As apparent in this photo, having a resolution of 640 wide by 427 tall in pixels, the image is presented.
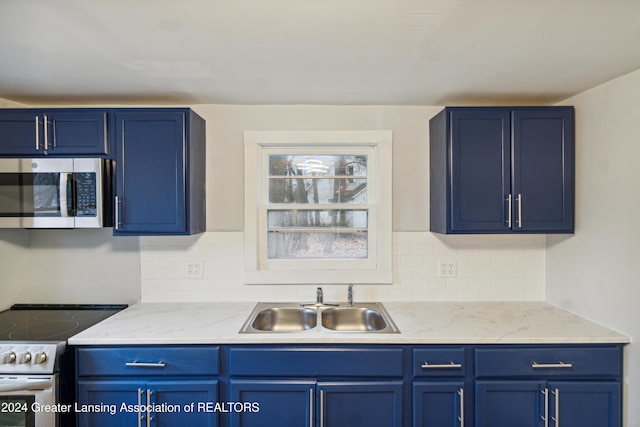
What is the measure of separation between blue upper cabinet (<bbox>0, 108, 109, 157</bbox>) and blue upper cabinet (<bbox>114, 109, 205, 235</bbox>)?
115mm

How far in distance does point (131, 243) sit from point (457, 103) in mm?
2407

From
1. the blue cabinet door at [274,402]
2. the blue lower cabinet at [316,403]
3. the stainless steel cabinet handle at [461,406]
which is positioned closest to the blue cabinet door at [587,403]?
the stainless steel cabinet handle at [461,406]

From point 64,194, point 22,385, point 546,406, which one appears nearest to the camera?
point 22,385

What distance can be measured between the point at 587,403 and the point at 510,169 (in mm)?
1296

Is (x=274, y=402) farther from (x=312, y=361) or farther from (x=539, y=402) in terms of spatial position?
(x=539, y=402)

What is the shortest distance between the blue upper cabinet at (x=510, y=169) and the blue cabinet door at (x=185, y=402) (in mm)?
1657

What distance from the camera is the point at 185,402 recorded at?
176 cm

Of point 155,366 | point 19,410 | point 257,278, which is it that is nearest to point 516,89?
point 257,278

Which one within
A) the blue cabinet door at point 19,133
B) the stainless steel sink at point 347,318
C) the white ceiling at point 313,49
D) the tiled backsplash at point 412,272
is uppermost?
the white ceiling at point 313,49

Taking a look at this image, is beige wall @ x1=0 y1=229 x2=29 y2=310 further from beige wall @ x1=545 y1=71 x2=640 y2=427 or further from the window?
beige wall @ x1=545 y1=71 x2=640 y2=427

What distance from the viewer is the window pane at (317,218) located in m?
2.46

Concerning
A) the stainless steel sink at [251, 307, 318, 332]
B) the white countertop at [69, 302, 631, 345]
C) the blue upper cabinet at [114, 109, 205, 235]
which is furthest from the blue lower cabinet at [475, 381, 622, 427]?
the blue upper cabinet at [114, 109, 205, 235]

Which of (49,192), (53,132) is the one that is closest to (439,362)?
(49,192)

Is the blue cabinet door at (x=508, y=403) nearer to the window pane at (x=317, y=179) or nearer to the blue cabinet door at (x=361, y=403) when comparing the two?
the blue cabinet door at (x=361, y=403)
